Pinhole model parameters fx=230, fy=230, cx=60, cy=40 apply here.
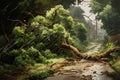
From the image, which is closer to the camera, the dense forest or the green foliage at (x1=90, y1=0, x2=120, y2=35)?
the dense forest

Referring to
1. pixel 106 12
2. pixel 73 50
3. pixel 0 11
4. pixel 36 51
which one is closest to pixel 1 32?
pixel 0 11

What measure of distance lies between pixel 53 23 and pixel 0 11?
496 centimetres

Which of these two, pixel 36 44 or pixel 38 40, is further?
pixel 38 40

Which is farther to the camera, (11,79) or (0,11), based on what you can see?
(0,11)

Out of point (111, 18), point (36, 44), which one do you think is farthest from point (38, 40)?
point (111, 18)

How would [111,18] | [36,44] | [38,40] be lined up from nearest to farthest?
[36,44]
[38,40]
[111,18]

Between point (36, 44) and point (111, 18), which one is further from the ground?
point (111, 18)

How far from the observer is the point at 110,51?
59.7 feet

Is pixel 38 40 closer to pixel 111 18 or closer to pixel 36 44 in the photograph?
pixel 36 44

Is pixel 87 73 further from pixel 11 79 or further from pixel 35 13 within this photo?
pixel 35 13

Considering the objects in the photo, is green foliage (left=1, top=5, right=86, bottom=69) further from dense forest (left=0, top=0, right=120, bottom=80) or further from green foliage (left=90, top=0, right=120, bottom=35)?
green foliage (left=90, top=0, right=120, bottom=35)

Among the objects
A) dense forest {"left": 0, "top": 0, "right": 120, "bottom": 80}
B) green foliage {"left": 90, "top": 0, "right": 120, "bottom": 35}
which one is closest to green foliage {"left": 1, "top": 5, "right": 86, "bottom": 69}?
dense forest {"left": 0, "top": 0, "right": 120, "bottom": 80}

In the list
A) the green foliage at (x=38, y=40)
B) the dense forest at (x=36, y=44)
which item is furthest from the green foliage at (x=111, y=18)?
the green foliage at (x=38, y=40)

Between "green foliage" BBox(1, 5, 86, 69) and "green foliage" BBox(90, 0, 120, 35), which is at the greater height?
"green foliage" BBox(90, 0, 120, 35)
